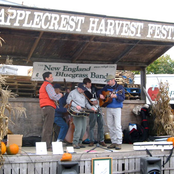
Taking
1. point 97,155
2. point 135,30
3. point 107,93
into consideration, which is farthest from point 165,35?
point 97,155

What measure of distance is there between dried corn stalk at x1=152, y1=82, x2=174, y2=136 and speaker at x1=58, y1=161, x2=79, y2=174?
3803mm

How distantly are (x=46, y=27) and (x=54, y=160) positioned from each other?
3042mm

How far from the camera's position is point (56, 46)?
335 inches

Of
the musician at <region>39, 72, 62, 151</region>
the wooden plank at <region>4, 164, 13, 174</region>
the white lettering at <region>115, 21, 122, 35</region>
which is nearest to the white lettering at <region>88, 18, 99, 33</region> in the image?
the white lettering at <region>115, 21, 122, 35</region>

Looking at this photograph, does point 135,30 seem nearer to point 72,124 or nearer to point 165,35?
point 165,35

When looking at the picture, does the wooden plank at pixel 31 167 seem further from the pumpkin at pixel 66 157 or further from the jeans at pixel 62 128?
the jeans at pixel 62 128

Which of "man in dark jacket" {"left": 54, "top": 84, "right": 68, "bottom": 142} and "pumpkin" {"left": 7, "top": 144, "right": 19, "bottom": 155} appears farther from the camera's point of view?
"man in dark jacket" {"left": 54, "top": 84, "right": 68, "bottom": 142}

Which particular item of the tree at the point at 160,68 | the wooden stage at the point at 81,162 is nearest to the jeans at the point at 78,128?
the wooden stage at the point at 81,162

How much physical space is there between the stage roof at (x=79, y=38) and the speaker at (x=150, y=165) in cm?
312

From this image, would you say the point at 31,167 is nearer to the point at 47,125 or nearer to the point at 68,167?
the point at 68,167

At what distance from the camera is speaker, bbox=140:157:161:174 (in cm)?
600

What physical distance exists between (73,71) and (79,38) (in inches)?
64.4

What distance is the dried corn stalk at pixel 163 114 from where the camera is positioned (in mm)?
8445

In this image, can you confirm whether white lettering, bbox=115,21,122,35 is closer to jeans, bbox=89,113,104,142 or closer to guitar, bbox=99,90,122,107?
guitar, bbox=99,90,122,107
